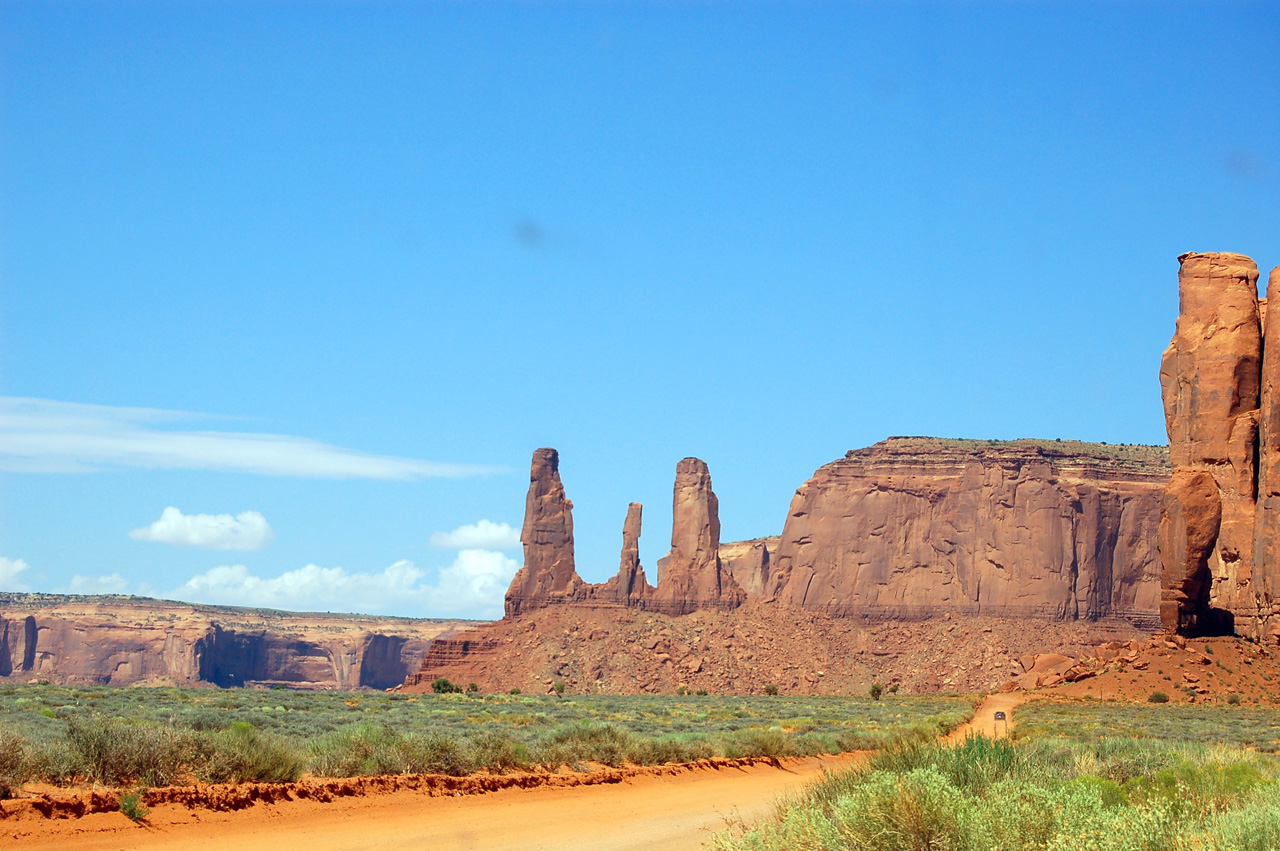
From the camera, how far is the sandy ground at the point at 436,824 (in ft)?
40.1

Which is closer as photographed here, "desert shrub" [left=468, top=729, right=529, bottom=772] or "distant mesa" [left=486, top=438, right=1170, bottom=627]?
"desert shrub" [left=468, top=729, right=529, bottom=772]

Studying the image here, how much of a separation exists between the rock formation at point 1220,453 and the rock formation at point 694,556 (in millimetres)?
43697

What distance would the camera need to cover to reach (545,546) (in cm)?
9800

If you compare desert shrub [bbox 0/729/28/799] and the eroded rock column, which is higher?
the eroded rock column

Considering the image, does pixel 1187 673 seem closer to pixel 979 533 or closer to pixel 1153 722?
pixel 1153 722

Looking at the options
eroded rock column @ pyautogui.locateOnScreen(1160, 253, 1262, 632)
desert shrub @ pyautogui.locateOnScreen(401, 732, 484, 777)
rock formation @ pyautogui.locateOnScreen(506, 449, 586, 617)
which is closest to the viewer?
desert shrub @ pyautogui.locateOnScreen(401, 732, 484, 777)

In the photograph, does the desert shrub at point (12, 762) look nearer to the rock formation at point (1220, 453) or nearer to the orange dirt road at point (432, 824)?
the orange dirt road at point (432, 824)

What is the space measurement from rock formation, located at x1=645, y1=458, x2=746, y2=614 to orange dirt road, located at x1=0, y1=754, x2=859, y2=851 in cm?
7903

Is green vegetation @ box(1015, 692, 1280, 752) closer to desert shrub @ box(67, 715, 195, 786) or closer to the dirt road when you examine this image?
the dirt road

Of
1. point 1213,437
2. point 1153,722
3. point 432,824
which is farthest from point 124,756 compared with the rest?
point 1213,437

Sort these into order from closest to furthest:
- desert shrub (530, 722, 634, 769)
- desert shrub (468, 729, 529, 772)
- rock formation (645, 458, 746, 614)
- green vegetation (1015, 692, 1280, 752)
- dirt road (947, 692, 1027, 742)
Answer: desert shrub (468, 729, 529, 772)
desert shrub (530, 722, 634, 769)
green vegetation (1015, 692, 1280, 752)
dirt road (947, 692, 1027, 742)
rock formation (645, 458, 746, 614)

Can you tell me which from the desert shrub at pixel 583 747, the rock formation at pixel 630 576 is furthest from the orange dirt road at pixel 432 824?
the rock formation at pixel 630 576

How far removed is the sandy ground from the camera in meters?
12.2

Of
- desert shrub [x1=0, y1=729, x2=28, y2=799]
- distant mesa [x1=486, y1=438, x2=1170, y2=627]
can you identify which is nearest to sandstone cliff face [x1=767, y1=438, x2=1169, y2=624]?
distant mesa [x1=486, y1=438, x2=1170, y2=627]
